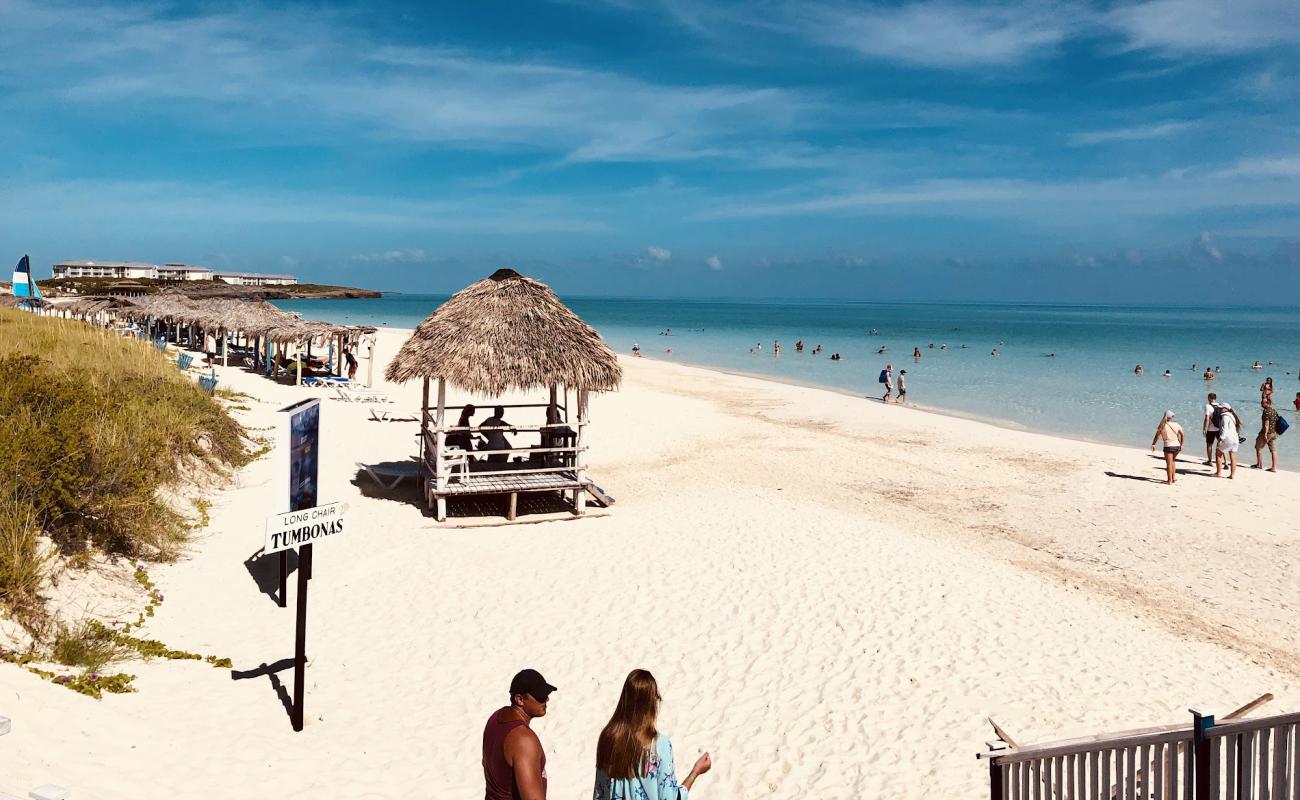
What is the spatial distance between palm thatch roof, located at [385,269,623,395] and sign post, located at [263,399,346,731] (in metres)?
4.93

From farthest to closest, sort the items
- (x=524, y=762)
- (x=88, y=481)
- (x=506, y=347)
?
(x=506, y=347)
(x=88, y=481)
(x=524, y=762)

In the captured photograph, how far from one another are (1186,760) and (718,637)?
14.0ft

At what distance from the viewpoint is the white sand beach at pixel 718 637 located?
5.36 metres

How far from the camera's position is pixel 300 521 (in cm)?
546

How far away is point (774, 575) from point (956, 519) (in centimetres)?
471

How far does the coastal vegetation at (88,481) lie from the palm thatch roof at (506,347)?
295 cm

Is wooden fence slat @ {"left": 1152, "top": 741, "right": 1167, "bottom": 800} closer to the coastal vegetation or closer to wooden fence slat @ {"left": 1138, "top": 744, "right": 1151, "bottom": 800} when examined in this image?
wooden fence slat @ {"left": 1138, "top": 744, "right": 1151, "bottom": 800}

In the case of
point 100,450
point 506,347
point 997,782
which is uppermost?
point 506,347

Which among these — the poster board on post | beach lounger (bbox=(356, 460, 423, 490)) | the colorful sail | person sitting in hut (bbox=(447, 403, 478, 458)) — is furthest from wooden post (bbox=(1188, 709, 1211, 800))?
the colorful sail

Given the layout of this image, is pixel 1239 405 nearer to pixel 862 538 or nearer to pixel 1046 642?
pixel 862 538

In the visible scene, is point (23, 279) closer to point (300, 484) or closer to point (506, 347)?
point (506, 347)

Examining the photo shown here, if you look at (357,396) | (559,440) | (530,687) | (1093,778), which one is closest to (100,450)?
(559,440)

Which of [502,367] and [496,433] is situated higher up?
[502,367]

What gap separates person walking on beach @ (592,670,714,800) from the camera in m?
3.35
